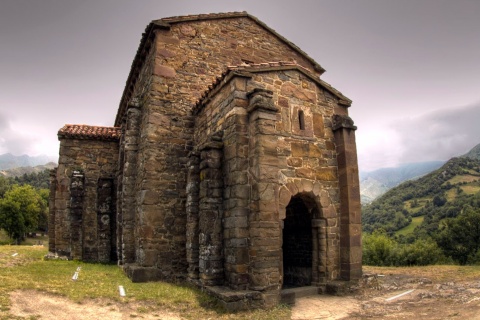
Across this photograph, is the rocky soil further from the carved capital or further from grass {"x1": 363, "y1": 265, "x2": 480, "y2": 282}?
the carved capital

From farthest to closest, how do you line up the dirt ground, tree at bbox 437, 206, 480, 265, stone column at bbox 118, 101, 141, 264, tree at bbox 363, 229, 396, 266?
tree at bbox 437, 206, 480, 265 < tree at bbox 363, 229, 396, 266 < stone column at bbox 118, 101, 141, 264 < the dirt ground

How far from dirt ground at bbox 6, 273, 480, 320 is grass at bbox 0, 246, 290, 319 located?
1.02 feet

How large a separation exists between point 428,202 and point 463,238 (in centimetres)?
2967

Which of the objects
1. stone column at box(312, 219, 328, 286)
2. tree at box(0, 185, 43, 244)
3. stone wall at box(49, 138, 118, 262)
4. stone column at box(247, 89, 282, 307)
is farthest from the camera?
tree at box(0, 185, 43, 244)

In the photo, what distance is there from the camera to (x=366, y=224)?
192 ft

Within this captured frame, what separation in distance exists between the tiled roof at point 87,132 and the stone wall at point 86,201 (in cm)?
30

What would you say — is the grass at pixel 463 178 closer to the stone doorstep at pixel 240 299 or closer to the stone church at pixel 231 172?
the stone church at pixel 231 172

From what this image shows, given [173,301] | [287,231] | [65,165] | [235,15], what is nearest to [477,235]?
[287,231]

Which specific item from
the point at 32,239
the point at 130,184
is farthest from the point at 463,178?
the point at 32,239

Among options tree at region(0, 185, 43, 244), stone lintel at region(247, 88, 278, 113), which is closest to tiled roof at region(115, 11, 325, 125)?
stone lintel at region(247, 88, 278, 113)

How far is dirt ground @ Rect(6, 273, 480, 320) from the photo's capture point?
6836mm

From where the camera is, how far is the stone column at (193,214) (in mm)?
9836

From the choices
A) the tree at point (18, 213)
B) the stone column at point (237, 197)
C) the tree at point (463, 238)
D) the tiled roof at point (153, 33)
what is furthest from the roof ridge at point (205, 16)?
the tree at point (18, 213)

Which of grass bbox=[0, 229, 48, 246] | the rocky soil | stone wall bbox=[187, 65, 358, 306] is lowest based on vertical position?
grass bbox=[0, 229, 48, 246]
